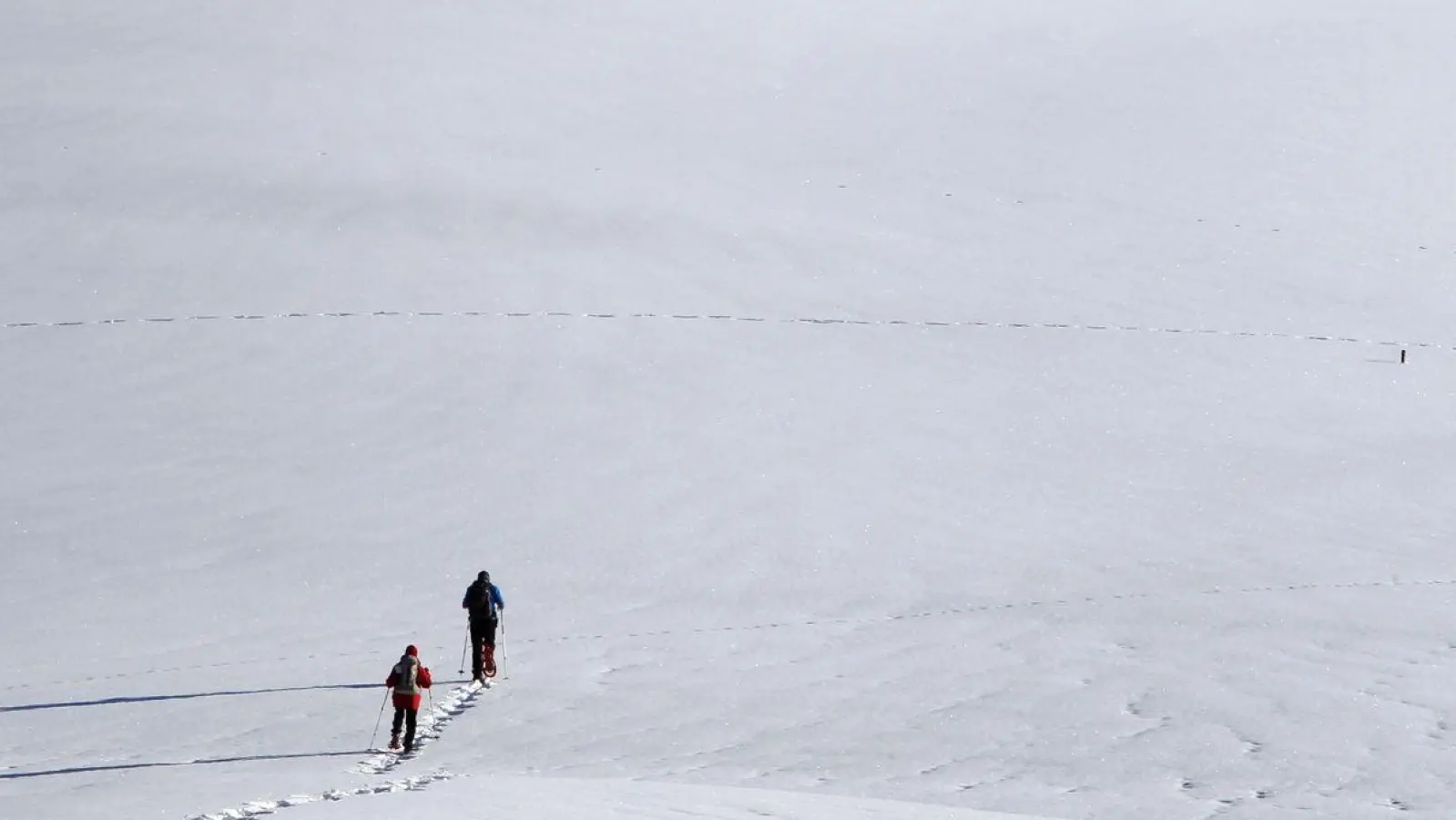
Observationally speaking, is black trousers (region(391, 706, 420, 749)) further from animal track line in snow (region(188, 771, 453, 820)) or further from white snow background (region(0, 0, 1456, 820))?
animal track line in snow (region(188, 771, 453, 820))

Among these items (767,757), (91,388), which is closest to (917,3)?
(91,388)

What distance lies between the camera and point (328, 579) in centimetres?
1634

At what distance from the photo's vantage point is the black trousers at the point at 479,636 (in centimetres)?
1328

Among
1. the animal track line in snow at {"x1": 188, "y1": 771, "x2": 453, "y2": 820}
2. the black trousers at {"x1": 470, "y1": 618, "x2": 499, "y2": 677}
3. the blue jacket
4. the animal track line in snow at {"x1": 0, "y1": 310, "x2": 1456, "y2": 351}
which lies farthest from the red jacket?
the animal track line in snow at {"x1": 0, "y1": 310, "x2": 1456, "y2": 351}

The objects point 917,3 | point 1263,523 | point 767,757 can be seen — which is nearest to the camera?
point 767,757

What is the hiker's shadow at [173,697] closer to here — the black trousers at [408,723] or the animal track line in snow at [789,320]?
the black trousers at [408,723]

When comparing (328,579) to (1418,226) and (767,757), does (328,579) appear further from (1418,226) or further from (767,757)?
(1418,226)

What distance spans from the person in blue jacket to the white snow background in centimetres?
39

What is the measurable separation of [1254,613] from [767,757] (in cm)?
527

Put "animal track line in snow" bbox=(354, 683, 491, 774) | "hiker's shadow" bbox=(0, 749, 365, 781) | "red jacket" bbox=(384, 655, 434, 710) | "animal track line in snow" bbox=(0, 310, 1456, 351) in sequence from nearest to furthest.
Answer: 1. "hiker's shadow" bbox=(0, 749, 365, 781)
2. "animal track line in snow" bbox=(354, 683, 491, 774)
3. "red jacket" bbox=(384, 655, 434, 710)
4. "animal track line in snow" bbox=(0, 310, 1456, 351)

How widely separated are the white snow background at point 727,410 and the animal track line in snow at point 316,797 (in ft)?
0.75

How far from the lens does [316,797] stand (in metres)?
9.91

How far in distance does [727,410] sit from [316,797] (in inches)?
456

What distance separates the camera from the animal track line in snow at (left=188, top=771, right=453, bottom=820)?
9.38 m
